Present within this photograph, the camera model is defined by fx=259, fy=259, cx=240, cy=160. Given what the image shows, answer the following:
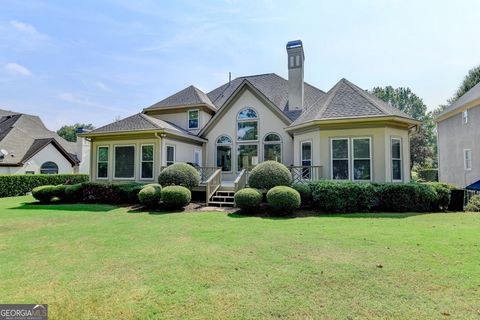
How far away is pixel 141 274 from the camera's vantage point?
4.33m

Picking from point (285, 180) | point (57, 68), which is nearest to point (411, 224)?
point (285, 180)

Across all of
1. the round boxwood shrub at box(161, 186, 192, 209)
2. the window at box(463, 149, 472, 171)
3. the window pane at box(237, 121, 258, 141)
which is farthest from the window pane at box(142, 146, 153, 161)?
the window at box(463, 149, 472, 171)

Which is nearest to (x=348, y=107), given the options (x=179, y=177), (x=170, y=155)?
(x=179, y=177)

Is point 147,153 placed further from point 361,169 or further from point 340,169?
point 361,169

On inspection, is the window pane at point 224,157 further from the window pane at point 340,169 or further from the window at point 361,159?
the window at point 361,159

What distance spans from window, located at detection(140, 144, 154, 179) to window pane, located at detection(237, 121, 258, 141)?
218 inches

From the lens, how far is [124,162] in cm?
1519

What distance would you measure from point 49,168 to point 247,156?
20603 millimetres

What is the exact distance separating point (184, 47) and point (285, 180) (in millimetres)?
9260

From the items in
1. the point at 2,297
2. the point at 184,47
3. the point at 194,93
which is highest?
the point at 184,47

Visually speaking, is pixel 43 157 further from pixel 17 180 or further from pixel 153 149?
pixel 153 149

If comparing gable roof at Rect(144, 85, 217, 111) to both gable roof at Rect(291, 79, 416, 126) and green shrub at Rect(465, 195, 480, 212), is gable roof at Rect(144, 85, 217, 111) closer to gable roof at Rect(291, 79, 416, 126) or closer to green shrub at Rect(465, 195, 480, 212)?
gable roof at Rect(291, 79, 416, 126)

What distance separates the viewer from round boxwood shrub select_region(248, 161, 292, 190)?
37.3 ft

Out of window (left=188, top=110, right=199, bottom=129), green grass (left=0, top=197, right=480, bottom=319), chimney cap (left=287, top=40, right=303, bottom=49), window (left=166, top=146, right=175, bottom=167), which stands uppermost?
chimney cap (left=287, top=40, right=303, bottom=49)
